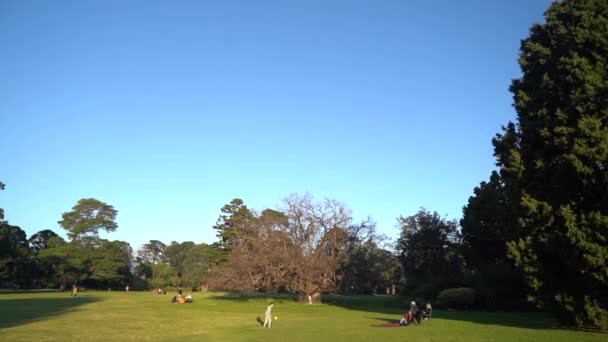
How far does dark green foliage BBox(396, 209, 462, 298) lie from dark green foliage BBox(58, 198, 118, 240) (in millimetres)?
54121

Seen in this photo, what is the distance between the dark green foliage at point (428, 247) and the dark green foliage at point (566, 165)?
34.4 metres

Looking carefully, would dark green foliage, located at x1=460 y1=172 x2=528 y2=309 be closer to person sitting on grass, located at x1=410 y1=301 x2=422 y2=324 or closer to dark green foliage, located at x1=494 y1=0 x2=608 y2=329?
person sitting on grass, located at x1=410 y1=301 x2=422 y2=324

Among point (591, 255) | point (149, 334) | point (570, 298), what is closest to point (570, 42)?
point (591, 255)

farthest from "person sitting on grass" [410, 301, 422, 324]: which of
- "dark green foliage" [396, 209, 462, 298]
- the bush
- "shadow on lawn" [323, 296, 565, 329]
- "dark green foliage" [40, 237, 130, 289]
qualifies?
"dark green foliage" [40, 237, 130, 289]

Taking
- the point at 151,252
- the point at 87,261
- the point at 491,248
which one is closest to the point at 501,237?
the point at 491,248

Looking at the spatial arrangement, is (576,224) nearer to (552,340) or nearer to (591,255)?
(591,255)

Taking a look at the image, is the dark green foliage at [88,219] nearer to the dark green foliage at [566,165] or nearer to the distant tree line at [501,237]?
the distant tree line at [501,237]

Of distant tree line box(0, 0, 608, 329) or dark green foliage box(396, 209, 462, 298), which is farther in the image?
dark green foliage box(396, 209, 462, 298)

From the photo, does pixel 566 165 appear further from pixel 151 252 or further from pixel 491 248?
pixel 151 252

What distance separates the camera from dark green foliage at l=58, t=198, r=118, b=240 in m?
82.9

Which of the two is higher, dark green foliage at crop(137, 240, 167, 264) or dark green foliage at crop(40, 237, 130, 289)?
dark green foliage at crop(137, 240, 167, 264)

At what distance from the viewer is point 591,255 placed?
19.2 m

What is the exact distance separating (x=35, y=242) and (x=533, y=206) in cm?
10757

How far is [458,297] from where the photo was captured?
41.9 metres
